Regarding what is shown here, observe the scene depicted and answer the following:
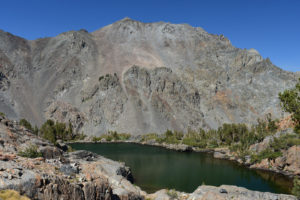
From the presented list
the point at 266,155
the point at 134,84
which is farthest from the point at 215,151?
the point at 134,84

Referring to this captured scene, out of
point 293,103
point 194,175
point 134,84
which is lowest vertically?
point 194,175

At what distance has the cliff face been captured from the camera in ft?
431

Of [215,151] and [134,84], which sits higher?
[134,84]

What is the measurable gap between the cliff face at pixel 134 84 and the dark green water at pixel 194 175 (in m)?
53.9

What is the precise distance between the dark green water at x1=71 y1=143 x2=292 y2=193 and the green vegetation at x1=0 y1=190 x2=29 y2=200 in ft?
106

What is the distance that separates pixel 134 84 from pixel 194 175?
100m

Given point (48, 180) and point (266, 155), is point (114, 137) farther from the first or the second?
point (48, 180)

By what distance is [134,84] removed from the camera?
148 metres

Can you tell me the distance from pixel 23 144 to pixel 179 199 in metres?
20.5

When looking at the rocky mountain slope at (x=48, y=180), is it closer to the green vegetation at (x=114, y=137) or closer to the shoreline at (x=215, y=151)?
the shoreline at (x=215, y=151)

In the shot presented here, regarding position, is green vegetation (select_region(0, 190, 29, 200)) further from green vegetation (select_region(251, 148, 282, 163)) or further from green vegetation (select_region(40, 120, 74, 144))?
green vegetation (select_region(40, 120, 74, 144))

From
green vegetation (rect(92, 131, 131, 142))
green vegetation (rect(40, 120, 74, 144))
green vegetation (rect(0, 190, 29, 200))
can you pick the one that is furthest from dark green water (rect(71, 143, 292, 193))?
green vegetation (rect(40, 120, 74, 144))

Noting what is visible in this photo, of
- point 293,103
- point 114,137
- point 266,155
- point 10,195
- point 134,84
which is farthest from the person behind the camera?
point 134,84

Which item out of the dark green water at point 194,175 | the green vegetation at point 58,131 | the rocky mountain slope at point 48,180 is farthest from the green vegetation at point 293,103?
the green vegetation at point 58,131
